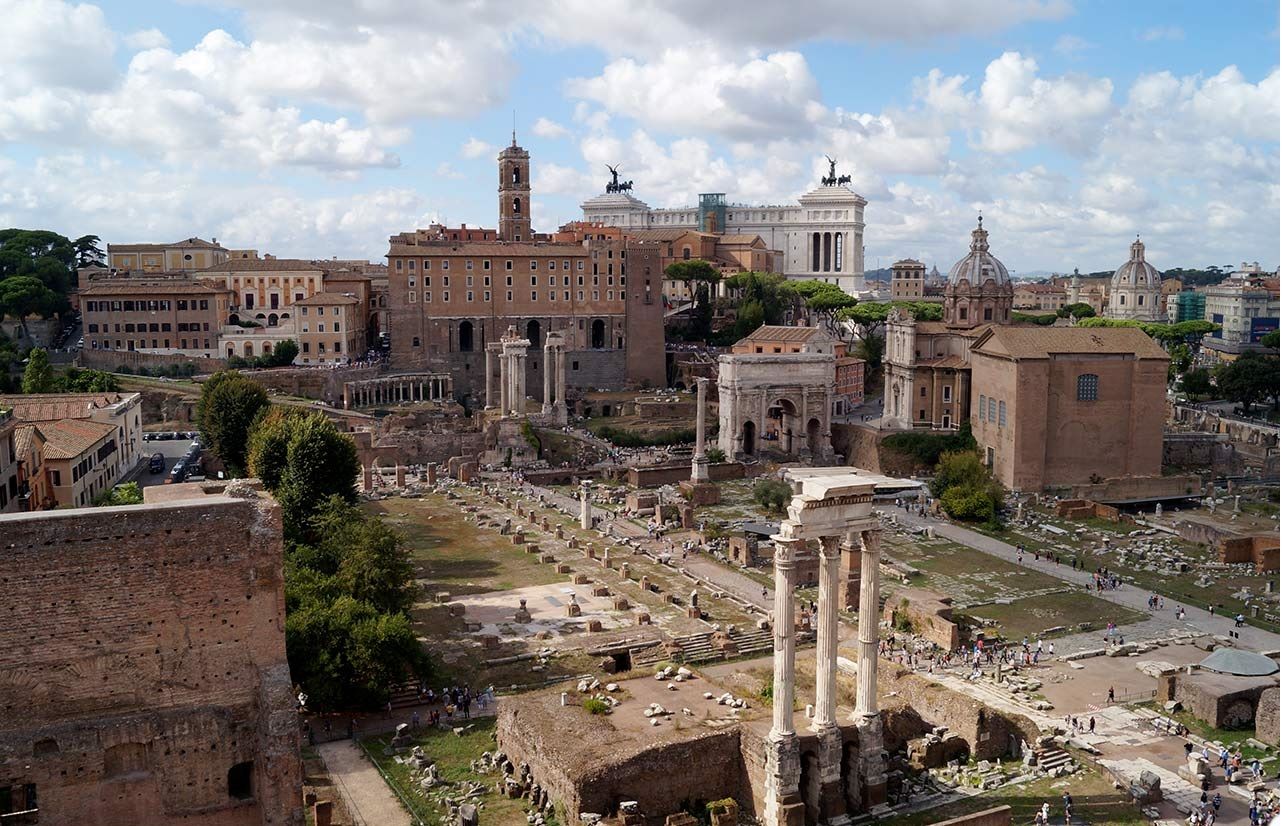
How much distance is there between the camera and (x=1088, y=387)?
6112 cm

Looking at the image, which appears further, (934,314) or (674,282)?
(674,282)

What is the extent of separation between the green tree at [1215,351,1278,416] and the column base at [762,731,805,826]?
2638 inches

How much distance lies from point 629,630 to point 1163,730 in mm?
15918

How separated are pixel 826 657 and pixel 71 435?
108ft

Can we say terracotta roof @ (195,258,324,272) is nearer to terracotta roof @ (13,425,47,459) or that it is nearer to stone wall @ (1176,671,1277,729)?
terracotta roof @ (13,425,47,459)

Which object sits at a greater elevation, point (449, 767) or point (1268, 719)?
point (1268, 719)

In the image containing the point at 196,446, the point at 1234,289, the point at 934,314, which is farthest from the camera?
the point at 1234,289

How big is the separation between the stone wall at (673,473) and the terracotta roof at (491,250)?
30.5 m

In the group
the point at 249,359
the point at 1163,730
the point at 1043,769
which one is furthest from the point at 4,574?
the point at 249,359

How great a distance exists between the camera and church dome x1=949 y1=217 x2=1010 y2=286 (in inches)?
3039

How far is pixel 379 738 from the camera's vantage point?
28.6m

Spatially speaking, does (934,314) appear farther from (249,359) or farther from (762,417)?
(249,359)

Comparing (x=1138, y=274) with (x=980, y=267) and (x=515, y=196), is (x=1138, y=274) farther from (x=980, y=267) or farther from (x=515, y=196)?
(x=515, y=196)

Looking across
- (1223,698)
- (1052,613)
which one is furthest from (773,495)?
(1223,698)
